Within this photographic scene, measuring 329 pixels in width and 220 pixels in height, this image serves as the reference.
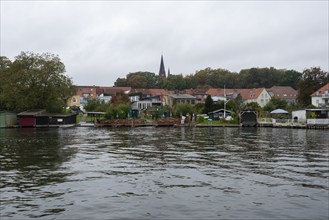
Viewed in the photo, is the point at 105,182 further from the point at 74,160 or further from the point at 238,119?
the point at 238,119

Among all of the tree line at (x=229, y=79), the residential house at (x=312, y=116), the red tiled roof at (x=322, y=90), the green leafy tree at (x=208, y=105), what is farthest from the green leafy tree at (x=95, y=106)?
the tree line at (x=229, y=79)

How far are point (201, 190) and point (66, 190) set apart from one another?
18.1ft

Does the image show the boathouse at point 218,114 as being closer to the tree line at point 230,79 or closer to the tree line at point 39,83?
the tree line at point 39,83

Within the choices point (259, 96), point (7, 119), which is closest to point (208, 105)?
point (259, 96)

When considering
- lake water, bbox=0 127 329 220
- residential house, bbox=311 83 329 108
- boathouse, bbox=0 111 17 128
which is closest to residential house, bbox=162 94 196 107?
residential house, bbox=311 83 329 108

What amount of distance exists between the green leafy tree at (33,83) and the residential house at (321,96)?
177 feet

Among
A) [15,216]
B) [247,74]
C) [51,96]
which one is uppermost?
[247,74]

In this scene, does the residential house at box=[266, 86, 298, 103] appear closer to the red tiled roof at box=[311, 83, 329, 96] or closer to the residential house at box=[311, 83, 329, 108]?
the residential house at box=[311, 83, 329, 108]

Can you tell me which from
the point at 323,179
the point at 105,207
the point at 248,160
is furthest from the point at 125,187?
the point at 248,160

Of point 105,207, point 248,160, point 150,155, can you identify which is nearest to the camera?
point 105,207

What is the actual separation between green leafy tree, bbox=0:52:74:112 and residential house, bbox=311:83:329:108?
177 ft

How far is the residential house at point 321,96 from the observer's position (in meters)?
85.8

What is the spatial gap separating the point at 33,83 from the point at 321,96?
60.7 m

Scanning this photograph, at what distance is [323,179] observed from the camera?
1808 cm
